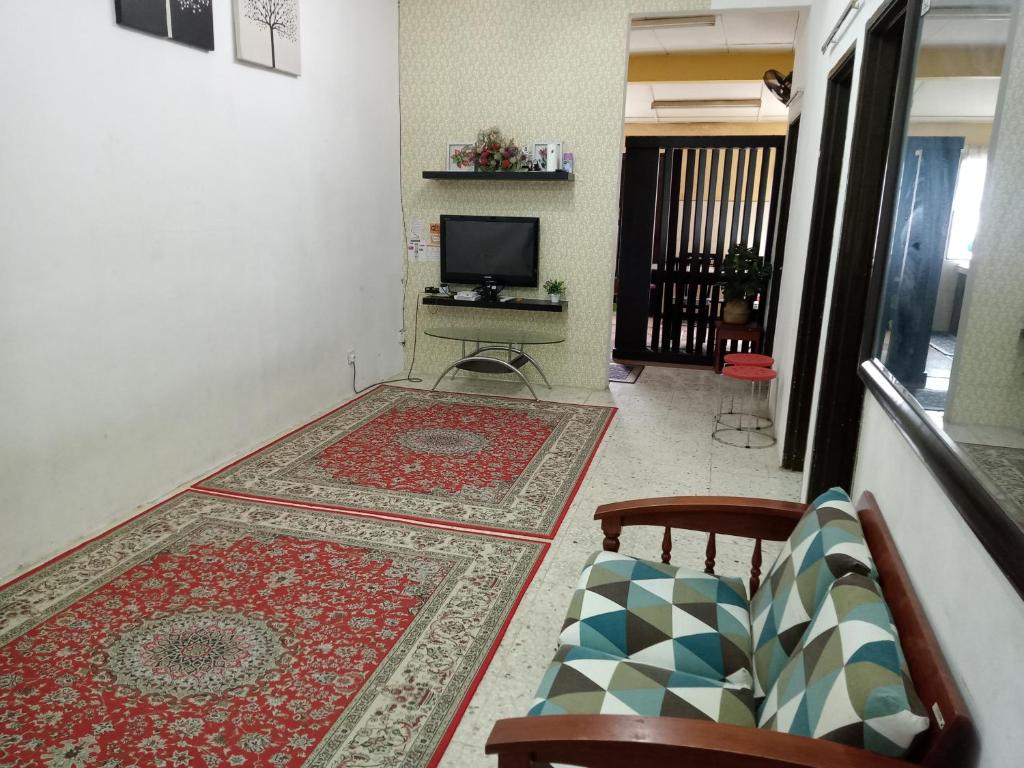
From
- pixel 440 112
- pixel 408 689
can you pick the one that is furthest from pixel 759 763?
pixel 440 112

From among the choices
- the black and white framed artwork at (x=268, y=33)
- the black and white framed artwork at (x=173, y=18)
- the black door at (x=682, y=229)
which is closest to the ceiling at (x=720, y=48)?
the black door at (x=682, y=229)

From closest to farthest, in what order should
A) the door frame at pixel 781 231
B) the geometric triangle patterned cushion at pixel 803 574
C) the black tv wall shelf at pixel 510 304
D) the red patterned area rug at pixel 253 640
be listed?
the geometric triangle patterned cushion at pixel 803 574
the red patterned area rug at pixel 253 640
the black tv wall shelf at pixel 510 304
the door frame at pixel 781 231

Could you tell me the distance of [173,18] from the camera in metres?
3.34

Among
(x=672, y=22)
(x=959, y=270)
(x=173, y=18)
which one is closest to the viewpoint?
(x=959, y=270)

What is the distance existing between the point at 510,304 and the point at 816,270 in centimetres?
228

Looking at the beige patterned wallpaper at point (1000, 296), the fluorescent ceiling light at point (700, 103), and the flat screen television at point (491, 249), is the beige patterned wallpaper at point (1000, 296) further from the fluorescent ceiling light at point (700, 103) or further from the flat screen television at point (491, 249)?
the fluorescent ceiling light at point (700, 103)

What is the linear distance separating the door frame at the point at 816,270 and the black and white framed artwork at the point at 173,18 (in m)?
3.05

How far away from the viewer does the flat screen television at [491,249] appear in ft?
18.2

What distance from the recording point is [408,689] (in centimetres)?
215

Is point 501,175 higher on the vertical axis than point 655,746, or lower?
higher

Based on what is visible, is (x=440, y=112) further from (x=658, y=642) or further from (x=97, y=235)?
(x=658, y=642)

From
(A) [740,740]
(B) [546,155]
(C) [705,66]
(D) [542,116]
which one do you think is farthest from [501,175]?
(A) [740,740]

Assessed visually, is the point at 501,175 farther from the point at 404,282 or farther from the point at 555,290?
the point at 404,282

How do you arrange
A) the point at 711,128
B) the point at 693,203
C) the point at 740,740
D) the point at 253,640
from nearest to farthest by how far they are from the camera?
the point at 740,740 → the point at 253,640 → the point at 693,203 → the point at 711,128
